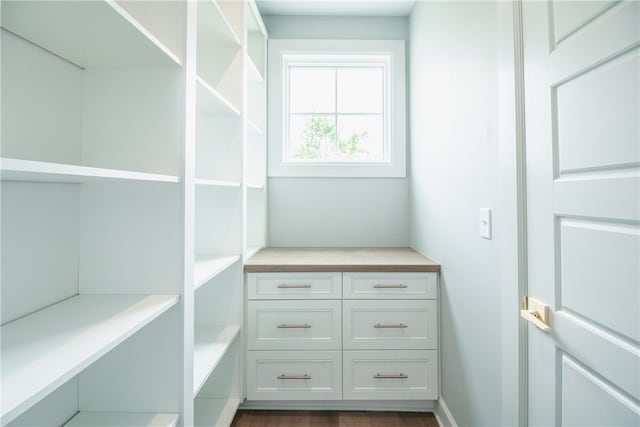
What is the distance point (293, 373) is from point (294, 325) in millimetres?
265

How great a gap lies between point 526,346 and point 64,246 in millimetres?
1412

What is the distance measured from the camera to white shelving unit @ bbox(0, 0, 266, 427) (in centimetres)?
77

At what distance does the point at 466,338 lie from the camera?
1.45 m

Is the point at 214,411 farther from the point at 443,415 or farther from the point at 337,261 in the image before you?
the point at 443,415

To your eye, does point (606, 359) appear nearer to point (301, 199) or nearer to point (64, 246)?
point (64, 246)

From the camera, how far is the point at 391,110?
2.47 meters

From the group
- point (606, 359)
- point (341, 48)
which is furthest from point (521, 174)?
point (341, 48)

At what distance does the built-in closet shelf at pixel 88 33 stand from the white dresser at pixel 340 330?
1.16 meters

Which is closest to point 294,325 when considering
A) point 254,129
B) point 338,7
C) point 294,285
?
point 294,285

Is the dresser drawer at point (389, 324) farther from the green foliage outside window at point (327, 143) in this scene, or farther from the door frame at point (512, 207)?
the green foliage outside window at point (327, 143)

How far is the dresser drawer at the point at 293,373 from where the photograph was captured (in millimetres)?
1834

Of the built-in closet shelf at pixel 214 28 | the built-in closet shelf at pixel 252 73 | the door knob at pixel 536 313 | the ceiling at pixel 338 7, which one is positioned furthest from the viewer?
the ceiling at pixel 338 7

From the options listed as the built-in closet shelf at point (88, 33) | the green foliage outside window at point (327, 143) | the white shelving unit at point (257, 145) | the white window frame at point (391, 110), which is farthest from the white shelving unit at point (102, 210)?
the green foliage outside window at point (327, 143)

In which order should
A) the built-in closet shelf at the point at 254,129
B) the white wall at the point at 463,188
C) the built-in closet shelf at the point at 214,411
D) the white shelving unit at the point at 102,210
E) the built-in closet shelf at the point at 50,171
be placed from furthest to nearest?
the built-in closet shelf at the point at 254,129 < the built-in closet shelf at the point at 214,411 < the white wall at the point at 463,188 < the white shelving unit at the point at 102,210 < the built-in closet shelf at the point at 50,171
